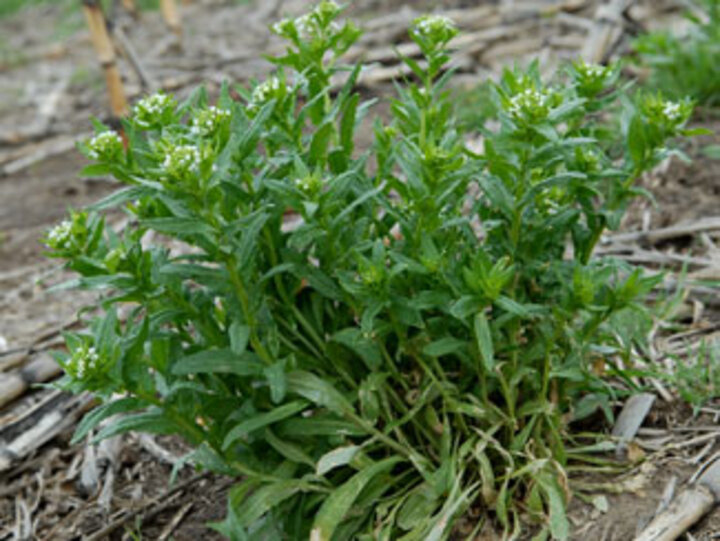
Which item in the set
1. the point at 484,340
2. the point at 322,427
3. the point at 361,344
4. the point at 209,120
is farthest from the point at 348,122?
the point at 322,427

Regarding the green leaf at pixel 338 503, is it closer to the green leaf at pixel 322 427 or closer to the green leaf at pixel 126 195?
the green leaf at pixel 322 427

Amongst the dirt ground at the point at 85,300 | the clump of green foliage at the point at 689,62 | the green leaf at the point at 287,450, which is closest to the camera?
the green leaf at the point at 287,450

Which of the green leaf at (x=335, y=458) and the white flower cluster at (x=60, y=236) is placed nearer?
the white flower cluster at (x=60, y=236)

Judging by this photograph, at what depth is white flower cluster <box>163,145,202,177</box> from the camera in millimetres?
1899

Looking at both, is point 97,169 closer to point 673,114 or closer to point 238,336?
point 238,336

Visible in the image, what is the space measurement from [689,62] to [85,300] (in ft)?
10.9

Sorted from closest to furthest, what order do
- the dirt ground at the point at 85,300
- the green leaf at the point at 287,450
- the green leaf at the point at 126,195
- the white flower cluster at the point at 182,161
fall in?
the white flower cluster at the point at 182,161 → the green leaf at the point at 126,195 → the green leaf at the point at 287,450 → the dirt ground at the point at 85,300

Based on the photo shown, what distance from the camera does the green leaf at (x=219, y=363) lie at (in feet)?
7.21

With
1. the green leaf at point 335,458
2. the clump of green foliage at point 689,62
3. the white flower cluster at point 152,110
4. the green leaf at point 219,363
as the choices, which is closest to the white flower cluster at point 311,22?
the white flower cluster at point 152,110

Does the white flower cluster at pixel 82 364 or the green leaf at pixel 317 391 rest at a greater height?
the white flower cluster at pixel 82 364

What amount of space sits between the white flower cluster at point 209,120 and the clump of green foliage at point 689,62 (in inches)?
125

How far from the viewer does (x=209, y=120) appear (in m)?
2.12

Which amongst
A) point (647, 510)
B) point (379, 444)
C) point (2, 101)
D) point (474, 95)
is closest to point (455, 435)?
point (379, 444)

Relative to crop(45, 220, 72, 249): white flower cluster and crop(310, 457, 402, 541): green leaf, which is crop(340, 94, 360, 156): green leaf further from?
crop(310, 457, 402, 541): green leaf
